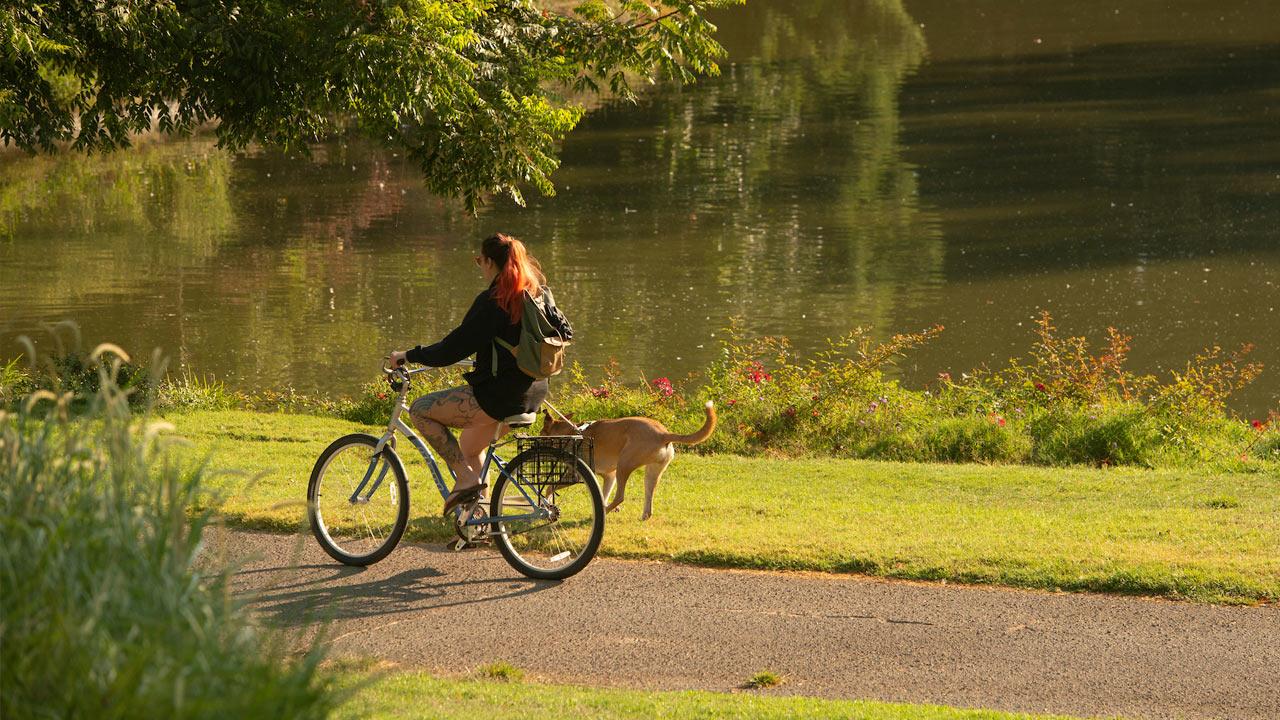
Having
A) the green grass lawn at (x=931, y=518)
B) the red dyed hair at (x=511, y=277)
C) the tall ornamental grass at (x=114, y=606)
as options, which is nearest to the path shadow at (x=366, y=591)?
the green grass lawn at (x=931, y=518)

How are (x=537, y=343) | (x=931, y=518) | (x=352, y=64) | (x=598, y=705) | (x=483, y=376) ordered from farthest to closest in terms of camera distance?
(x=352, y=64) < (x=931, y=518) < (x=483, y=376) < (x=537, y=343) < (x=598, y=705)

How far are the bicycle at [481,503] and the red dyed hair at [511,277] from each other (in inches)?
23.3

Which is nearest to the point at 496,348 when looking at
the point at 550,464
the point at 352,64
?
the point at 550,464

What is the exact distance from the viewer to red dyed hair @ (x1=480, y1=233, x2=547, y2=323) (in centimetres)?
795

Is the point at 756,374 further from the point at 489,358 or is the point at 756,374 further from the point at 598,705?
the point at 598,705


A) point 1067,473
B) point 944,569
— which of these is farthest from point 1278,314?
point 944,569

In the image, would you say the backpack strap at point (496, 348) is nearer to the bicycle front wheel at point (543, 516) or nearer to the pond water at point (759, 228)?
the bicycle front wheel at point (543, 516)

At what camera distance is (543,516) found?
8117 mm

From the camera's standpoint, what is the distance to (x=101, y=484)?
420 centimetres

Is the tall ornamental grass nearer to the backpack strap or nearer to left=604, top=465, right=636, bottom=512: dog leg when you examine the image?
the backpack strap

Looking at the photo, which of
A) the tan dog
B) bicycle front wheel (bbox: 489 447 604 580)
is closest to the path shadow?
bicycle front wheel (bbox: 489 447 604 580)

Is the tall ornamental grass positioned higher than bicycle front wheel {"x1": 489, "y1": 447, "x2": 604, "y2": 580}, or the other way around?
the tall ornamental grass

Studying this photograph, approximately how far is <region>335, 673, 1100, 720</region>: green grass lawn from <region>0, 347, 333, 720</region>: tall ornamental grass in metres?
1.92

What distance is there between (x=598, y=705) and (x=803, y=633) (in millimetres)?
1474
